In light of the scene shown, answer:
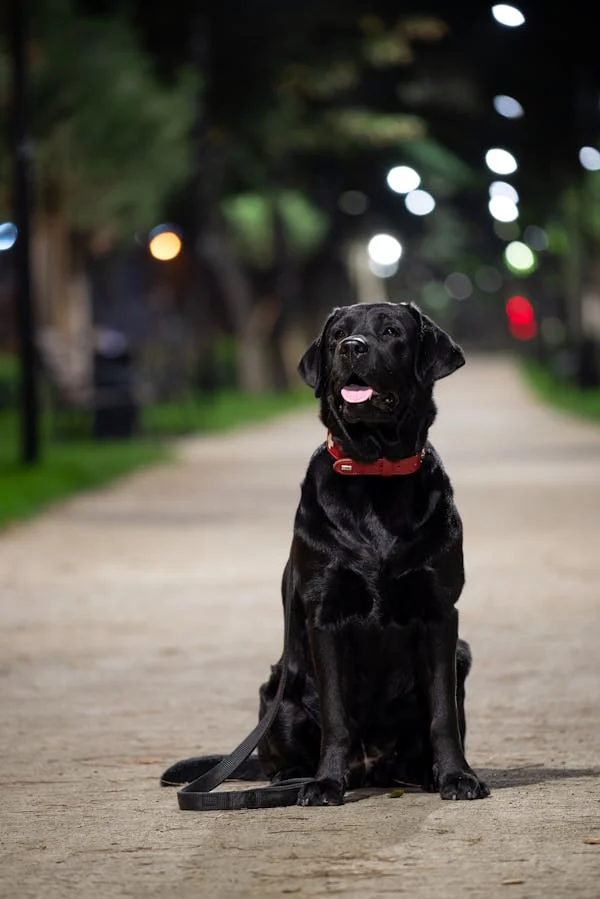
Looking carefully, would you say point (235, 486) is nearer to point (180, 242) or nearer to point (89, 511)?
point (89, 511)

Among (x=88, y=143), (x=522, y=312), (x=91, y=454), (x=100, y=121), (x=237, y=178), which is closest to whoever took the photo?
(x=91, y=454)

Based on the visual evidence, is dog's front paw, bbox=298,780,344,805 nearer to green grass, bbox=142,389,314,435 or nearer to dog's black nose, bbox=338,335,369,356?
dog's black nose, bbox=338,335,369,356

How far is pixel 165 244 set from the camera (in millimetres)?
32000

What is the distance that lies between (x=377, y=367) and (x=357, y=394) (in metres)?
0.10

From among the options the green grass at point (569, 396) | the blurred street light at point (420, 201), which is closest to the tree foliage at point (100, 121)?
the green grass at point (569, 396)

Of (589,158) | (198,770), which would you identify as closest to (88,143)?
(589,158)

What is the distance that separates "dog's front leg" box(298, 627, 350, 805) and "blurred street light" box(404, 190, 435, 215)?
45.2 meters

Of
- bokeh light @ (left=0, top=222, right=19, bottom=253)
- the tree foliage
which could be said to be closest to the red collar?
the tree foliage

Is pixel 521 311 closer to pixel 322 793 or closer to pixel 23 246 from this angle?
pixel 23 246

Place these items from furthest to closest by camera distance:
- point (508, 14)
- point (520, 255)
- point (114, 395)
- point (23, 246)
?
point (520, 255) < point (114, 395) < point (23, 246) < point (508, 14)

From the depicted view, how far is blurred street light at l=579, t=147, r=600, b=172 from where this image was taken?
45.9 meters

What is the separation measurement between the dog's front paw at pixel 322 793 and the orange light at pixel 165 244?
26.1 m

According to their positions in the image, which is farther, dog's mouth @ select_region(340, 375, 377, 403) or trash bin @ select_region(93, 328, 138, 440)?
trash bin @ select_region(93, 328, 138, 440)

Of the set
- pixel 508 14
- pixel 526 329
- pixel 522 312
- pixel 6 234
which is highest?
pixel 522 312
